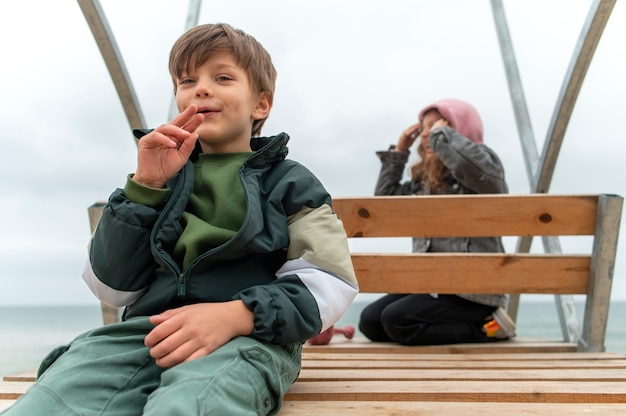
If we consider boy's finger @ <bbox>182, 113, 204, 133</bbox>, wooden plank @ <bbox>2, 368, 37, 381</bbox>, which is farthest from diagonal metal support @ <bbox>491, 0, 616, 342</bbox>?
wooden plank @ <bbox>2, 368, 37, 381</bbox>

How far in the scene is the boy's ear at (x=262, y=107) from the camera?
1.57 m

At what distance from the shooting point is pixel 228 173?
1.41 meters

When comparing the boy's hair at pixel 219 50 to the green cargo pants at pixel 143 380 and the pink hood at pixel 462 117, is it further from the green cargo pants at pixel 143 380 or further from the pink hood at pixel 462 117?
the pink hood at pixel 462 117

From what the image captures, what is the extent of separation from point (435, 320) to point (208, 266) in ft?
5.10

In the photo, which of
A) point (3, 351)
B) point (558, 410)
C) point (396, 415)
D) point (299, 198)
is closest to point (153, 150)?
point (299, 198)

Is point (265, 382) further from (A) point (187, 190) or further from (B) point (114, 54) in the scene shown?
(B) point (114, 54)

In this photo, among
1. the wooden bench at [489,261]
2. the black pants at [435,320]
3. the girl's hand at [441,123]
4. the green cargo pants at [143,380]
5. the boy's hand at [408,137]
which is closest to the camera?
the green cargo pants at [143,380]

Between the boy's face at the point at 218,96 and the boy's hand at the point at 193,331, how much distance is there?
44 cm

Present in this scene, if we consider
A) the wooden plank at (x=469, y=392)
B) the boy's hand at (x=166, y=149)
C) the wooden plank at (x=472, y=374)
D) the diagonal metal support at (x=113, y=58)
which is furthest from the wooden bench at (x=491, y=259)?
the diagonal metal support at (x=113, y=58)

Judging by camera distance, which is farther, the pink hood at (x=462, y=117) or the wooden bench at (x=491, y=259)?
the pink hood at (x=462, y=117)

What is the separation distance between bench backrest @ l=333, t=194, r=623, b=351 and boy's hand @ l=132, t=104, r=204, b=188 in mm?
1091

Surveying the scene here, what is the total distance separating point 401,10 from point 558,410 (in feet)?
10.7

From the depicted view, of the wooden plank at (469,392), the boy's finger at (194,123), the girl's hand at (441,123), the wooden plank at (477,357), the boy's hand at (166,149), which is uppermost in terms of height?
the boy's finger at (194,123)

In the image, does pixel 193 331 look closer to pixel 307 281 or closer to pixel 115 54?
pixel 307 281
